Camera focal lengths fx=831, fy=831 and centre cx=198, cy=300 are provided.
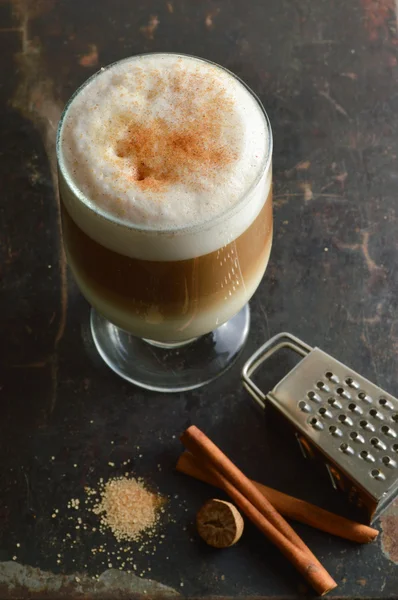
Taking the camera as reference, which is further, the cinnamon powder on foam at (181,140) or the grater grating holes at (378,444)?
the grater grating holes at (378,444)

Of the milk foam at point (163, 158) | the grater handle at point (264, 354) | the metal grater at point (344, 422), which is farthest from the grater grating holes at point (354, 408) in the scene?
the milk foam at point (163, 158)

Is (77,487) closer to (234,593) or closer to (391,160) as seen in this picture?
(234,593)

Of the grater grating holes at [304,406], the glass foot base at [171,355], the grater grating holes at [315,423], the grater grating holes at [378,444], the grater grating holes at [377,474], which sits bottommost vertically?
the glass foot base at [171,355]

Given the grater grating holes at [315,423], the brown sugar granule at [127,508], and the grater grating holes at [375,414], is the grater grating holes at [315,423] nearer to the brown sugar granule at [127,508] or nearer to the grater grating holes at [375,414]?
the grater grating holes at [375,414]

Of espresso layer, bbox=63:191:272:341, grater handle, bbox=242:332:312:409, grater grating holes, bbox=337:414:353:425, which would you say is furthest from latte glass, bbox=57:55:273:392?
grater grating holes, bbox=337:414:353:425

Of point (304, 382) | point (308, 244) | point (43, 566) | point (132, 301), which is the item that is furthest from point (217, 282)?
point (43, 566)

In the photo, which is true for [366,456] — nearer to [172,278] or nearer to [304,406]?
[304,406]
